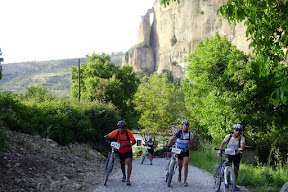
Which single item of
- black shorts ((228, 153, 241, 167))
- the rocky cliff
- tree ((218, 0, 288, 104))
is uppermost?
the rocky cliff

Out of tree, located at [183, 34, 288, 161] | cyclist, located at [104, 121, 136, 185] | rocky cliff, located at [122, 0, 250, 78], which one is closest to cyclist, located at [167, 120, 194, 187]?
cyclist, located at [104, 121, 136, 185]

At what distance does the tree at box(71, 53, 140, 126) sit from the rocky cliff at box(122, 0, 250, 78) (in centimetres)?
5164

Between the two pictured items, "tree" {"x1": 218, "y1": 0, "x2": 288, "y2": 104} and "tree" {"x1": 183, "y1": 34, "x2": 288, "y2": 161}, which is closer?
"tree" {"x1": 218, "y1": 0, "x2": 288, "y2": 104}

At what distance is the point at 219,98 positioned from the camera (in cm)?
2038

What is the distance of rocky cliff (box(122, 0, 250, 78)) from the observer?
9320 centimetres

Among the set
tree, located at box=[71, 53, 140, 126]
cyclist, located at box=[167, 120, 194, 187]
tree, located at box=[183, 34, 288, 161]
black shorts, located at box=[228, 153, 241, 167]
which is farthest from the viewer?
tree, located at box=[71, 53, 140, 126]

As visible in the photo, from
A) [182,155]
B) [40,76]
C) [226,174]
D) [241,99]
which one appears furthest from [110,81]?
[40,76]

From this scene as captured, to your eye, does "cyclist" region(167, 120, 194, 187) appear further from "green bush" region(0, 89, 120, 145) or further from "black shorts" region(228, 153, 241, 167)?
"green bush" region(0, 89, 120, 145)

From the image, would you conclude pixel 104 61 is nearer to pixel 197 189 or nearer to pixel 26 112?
pixel 26 112

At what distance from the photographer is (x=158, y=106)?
41625mm

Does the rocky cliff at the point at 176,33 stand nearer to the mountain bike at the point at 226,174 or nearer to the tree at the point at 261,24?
the mountain bike at the point at 226,174

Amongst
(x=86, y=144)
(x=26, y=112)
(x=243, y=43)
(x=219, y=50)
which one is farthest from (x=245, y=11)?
(x=243, y=43)

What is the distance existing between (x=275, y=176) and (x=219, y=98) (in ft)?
36.3

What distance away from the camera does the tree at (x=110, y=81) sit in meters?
33.4
